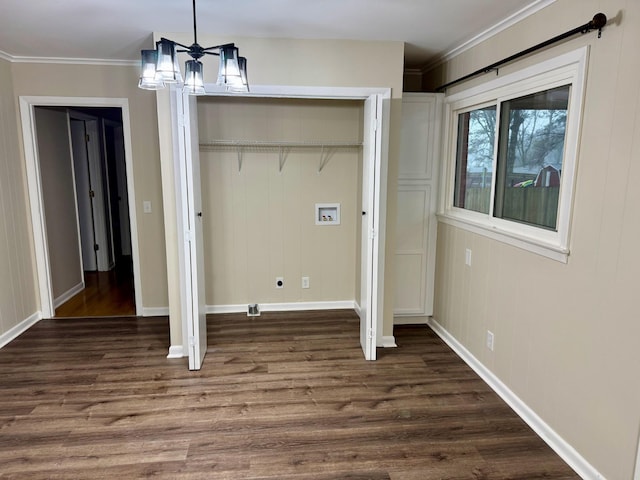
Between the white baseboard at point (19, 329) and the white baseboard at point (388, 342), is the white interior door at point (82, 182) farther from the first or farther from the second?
the white baseboard at point (388, 342)

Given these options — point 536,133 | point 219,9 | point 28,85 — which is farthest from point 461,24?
point 28,85

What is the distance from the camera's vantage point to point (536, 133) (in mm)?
2559

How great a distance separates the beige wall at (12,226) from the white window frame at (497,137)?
12.6ft

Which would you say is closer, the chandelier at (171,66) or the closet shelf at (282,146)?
the chandelier at (171,66)

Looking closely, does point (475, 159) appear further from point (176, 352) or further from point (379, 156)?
point (176, 352)

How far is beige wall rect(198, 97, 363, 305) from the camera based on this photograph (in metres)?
4.02

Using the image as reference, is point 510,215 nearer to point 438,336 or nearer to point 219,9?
point 438,336

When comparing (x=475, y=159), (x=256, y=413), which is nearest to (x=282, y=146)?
(x=475, y=159)

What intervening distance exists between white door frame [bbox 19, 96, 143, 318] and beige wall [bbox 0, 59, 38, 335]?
0.06 meters

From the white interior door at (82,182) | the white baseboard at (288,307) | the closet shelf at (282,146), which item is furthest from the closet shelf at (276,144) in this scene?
the white interior door at (82,182)

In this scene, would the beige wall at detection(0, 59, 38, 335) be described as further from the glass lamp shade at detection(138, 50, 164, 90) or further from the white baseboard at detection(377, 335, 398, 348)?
the white baseboard at detection(377, 335, 398, 348)

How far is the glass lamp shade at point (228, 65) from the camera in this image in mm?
1982

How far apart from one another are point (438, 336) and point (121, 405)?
2.59m

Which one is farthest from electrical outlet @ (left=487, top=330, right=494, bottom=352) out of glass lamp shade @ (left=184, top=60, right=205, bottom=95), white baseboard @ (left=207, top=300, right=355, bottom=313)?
glass lamp shade @ (left=184, top=60, right=205, bottom=95)
